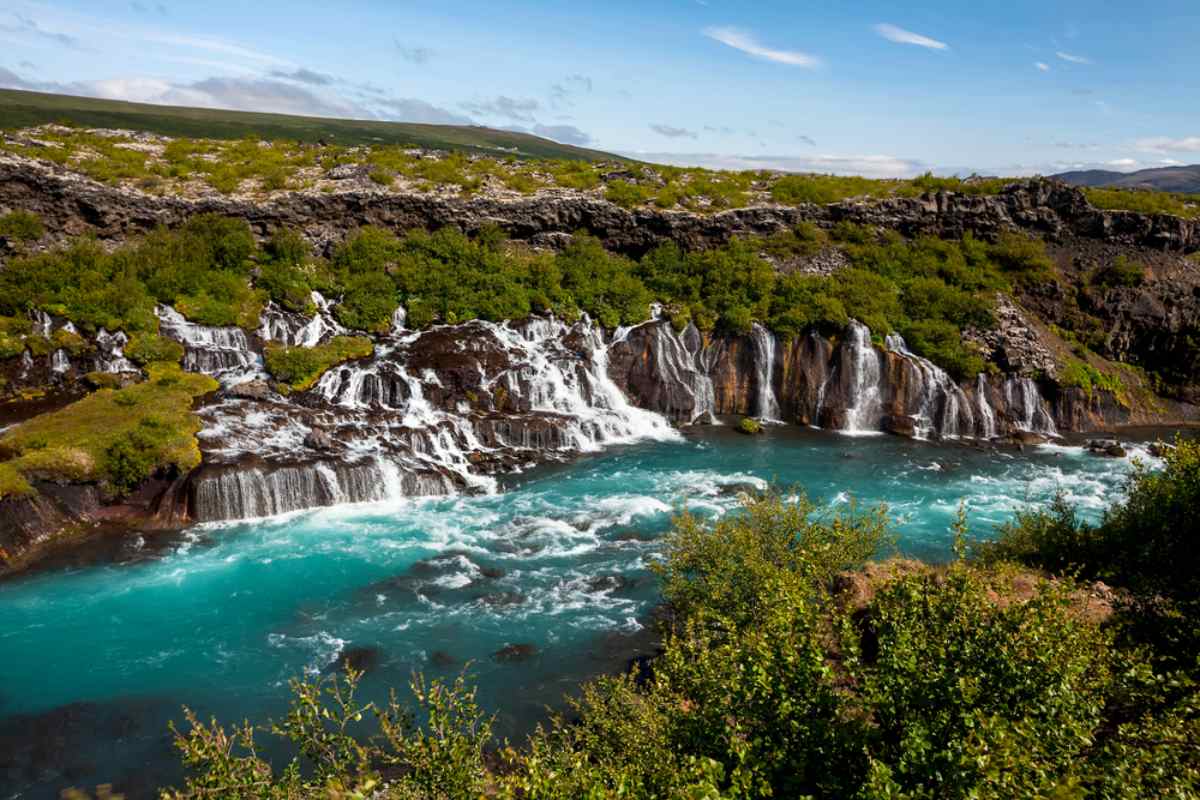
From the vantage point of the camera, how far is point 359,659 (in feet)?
73.6

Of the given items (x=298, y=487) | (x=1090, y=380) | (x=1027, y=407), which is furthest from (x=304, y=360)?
(x=1090, y=380)

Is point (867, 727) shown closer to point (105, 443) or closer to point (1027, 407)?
point (105, 443)

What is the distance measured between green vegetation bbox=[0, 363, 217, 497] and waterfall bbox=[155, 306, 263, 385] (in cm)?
648

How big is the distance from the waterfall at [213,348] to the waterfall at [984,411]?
4539 cm

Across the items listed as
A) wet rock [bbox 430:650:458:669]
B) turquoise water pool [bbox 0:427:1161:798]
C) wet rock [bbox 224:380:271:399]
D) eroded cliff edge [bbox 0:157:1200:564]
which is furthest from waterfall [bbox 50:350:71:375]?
wet rock [bbox 430:650:458:669]

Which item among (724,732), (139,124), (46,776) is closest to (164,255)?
(46,776)

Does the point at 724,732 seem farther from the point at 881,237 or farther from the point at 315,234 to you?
the point at 881,237

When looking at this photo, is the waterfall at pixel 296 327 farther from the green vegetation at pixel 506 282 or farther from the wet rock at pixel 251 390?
the wet rock at pixel 251 390

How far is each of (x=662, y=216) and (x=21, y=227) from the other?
146 ft

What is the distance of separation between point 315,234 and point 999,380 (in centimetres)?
5046

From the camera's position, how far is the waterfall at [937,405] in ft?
152

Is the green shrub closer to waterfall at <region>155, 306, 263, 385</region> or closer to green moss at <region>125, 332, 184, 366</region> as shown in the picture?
waterfall at <region>155, 306, 263, 385</region>

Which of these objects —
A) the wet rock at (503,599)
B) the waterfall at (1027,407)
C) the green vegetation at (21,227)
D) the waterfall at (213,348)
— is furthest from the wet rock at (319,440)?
the waterfall at (1027,407)

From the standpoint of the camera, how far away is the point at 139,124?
486 ft
